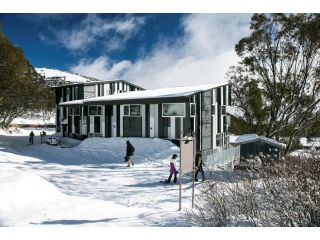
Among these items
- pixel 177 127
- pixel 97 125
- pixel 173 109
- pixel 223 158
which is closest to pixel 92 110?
pixel 97 125

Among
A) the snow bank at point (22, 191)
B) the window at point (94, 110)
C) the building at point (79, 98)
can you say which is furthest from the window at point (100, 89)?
the snow bank at point (22, 191)

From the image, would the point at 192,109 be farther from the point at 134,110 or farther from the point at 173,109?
the point at 134,110

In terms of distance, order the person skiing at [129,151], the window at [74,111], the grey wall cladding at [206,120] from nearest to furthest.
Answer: the person skiing at [129,151], the grey wall cladding at [206,120], the window at [74,111]

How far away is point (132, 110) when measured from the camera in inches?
861

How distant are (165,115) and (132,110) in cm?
276

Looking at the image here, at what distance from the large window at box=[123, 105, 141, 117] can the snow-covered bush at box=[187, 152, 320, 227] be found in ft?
49.1

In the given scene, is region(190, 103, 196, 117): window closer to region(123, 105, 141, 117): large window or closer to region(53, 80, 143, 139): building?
region(123, 105, 141, 117): large window

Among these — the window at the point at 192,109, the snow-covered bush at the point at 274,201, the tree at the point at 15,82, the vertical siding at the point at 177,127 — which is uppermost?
the tree at the point at 15,82

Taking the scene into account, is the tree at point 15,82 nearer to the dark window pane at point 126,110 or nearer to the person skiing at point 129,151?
the dark window pane at point 126,110

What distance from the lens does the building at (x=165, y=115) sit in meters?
19.8

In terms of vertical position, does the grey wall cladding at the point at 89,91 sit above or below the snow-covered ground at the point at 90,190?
above

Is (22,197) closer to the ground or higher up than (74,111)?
closer to the ground

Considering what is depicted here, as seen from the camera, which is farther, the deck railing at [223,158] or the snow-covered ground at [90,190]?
the deck railing at [223,158]

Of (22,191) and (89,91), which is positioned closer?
(22,191)
